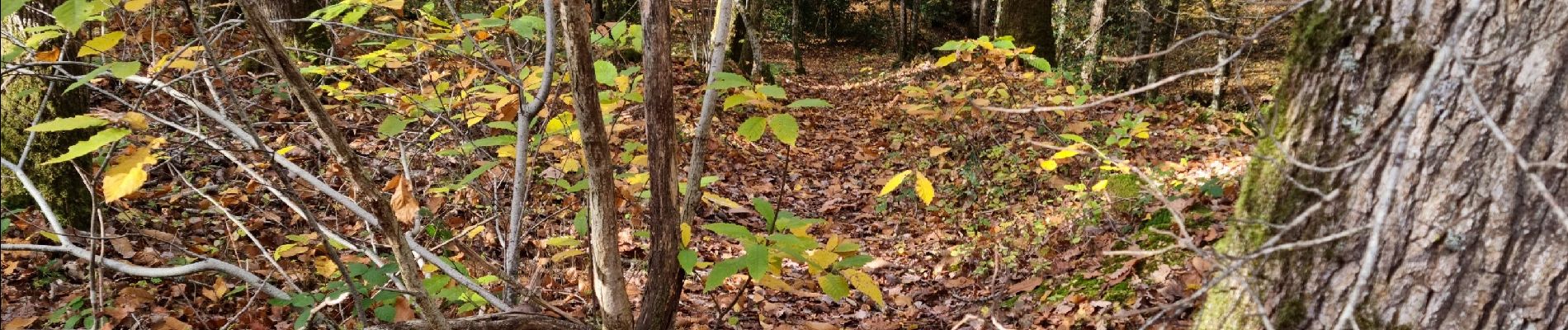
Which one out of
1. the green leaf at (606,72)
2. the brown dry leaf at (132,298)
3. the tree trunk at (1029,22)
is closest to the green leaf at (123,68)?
the green leaf at (606,72)

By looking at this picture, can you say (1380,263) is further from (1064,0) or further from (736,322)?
(1064,0)

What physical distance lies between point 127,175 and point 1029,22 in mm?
9527

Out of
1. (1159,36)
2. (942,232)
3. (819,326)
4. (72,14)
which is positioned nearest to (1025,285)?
(819,326)

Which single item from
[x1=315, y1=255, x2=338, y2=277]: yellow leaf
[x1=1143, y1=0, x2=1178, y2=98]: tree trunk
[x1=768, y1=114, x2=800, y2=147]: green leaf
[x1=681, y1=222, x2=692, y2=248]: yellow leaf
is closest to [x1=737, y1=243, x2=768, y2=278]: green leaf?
[x1=681, y1=222, x2=692, y2=248]: yellow leaf

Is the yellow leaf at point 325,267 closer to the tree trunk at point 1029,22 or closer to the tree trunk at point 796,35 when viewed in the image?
the tree trunk at point 1029,22

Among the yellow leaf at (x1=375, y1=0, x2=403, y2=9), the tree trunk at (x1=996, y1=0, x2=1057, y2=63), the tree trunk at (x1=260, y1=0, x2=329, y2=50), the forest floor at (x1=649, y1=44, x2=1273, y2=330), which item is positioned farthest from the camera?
the tree trunk at (x1=996, y1=0, x2=1057, y2=63)

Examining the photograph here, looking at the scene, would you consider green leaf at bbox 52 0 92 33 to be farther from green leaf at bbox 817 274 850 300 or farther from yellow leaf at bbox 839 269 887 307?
yellow leaf at bbox 839 269 887 307

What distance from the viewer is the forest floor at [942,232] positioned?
11.1 ft

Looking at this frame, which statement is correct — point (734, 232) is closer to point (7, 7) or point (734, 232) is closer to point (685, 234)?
point (685, 234)

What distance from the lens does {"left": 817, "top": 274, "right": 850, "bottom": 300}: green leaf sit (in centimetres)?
227

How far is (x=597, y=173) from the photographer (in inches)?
81.8

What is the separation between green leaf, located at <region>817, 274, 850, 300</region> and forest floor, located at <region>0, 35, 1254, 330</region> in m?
0.33

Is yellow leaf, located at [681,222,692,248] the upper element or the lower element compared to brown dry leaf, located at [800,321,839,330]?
upper

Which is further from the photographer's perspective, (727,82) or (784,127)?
(784,127)
